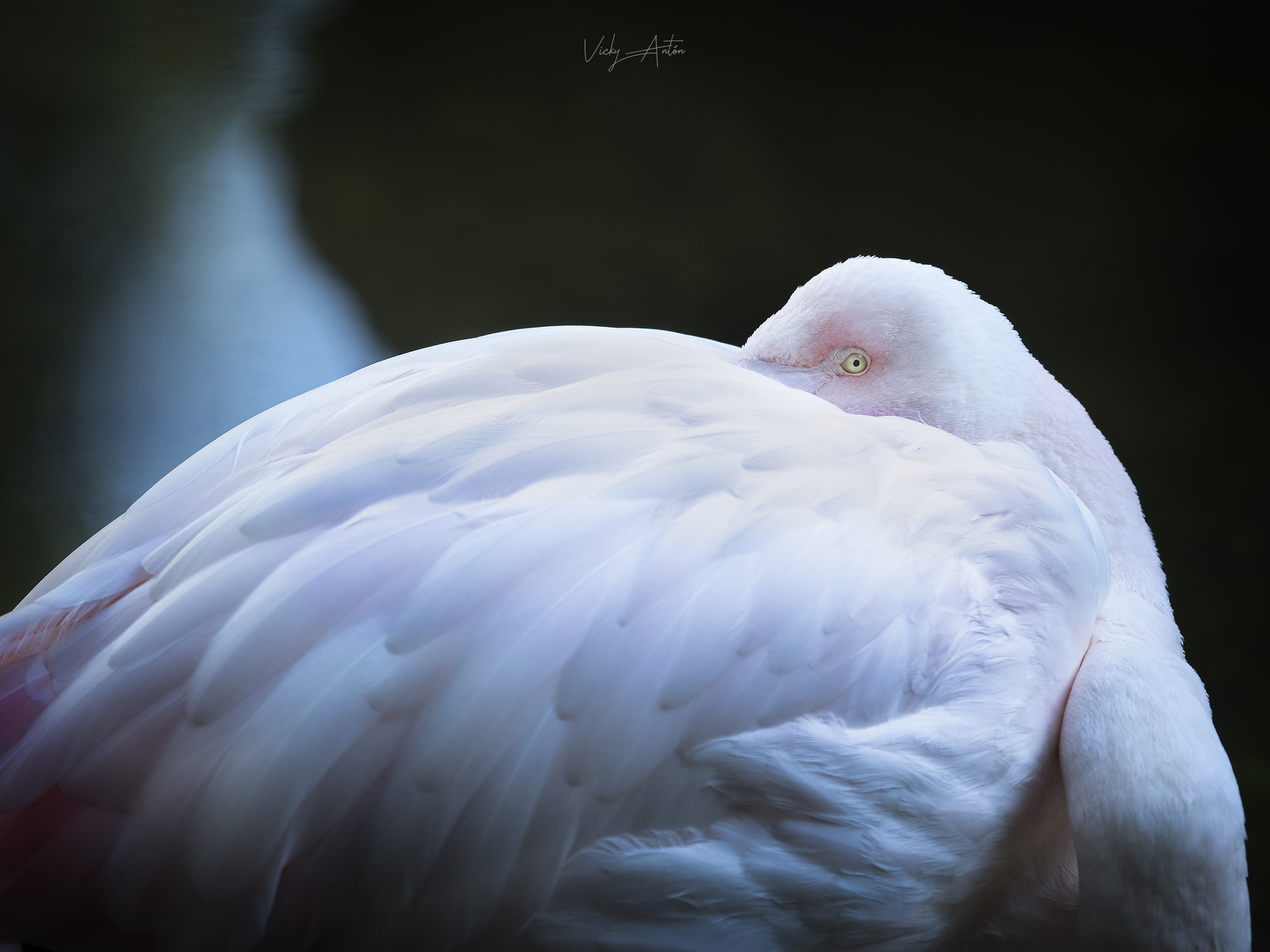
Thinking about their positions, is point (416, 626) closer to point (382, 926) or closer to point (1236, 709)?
point (382, 926)

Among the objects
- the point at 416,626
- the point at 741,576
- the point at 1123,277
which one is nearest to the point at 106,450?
the point at 416,626

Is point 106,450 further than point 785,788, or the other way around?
point 106,450

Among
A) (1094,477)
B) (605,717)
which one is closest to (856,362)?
(1094,477)

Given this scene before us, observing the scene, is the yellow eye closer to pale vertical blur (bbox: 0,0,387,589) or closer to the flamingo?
the flamingo
